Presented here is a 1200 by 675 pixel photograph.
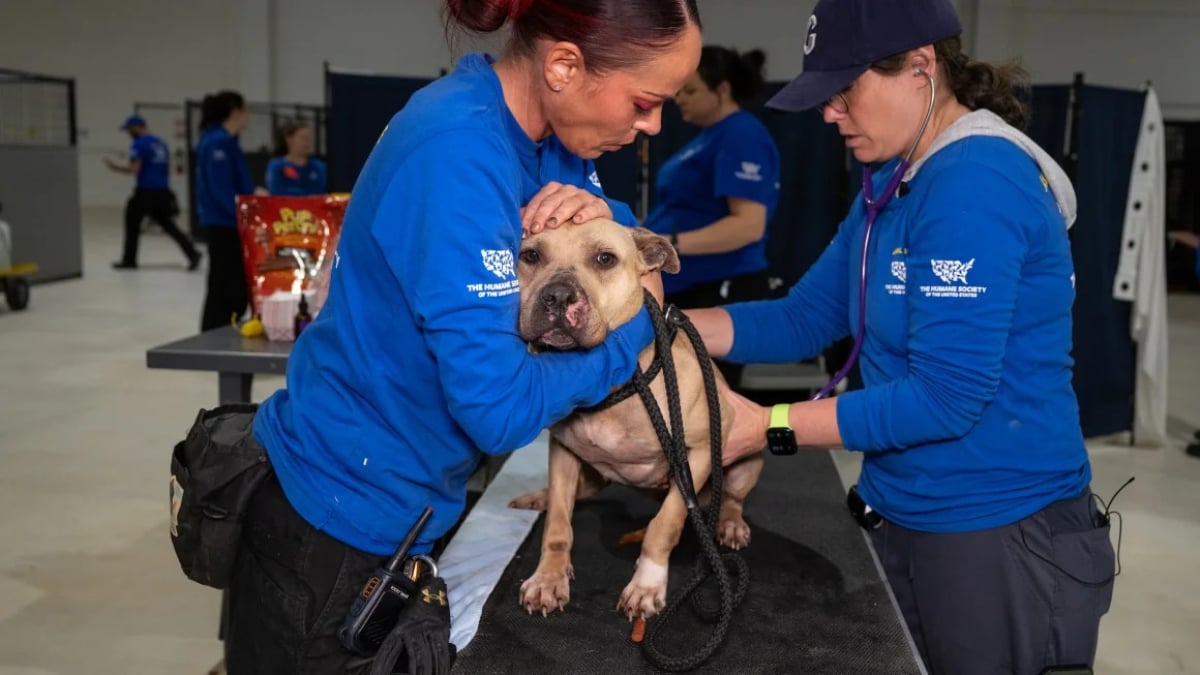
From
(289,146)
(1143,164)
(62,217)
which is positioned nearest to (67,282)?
(62,217)

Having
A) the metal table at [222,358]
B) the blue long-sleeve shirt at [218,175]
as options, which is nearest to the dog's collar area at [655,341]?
the metal table at [222,358]

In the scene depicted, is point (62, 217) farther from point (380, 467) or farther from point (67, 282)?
point (380, 467)

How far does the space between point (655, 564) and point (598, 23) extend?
947 mm

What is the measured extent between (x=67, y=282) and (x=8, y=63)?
31.6ft

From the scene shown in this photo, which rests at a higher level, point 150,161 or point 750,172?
point 150,161

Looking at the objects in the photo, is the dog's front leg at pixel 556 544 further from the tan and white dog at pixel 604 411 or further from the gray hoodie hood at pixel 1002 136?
the gray hoodie hood at pixel 1002 136

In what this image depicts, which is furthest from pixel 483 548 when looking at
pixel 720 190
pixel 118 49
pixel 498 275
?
pixel 118 49

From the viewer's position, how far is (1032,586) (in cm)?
184

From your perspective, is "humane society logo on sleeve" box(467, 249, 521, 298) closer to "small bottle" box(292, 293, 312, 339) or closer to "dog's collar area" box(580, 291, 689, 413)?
"dog's collar area" box(580, 291, 689, 413)

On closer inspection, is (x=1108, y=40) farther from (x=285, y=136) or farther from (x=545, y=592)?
(x=545, y=592)

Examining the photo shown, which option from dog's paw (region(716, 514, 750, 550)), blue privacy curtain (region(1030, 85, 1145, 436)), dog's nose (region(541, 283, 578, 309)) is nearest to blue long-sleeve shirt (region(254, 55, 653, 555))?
dog's nose (region(541, 283, 578, 309))

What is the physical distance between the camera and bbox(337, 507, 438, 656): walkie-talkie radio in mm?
1511

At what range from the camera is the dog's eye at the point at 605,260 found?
6.14 feet

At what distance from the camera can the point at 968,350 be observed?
1.71 m
